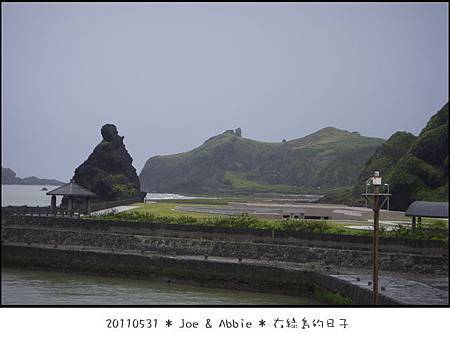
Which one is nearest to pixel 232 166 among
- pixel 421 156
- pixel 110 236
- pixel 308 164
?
pixel 308 164

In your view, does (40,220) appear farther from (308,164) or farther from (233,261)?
(308,164)

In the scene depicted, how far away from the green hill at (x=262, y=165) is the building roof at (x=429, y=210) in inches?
1315

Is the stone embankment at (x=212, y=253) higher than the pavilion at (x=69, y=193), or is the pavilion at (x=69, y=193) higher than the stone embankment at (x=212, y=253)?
the pavilion at (x=69, y=193)

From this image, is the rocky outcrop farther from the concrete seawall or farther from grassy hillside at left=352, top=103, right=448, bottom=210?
grassy hillside at left=352, top=103, right=448, bottom=210

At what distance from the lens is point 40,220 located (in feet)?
87.0

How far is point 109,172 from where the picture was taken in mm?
37844

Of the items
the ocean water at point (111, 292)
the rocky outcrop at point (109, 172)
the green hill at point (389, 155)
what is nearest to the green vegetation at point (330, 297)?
the ocean water at point (111, 292)

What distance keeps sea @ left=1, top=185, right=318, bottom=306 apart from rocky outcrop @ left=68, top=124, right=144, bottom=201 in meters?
14.2

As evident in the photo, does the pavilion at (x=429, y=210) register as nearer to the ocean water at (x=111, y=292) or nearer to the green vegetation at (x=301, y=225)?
the green vegetation at (x=301, y=225)

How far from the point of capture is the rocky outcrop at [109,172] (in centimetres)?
3569

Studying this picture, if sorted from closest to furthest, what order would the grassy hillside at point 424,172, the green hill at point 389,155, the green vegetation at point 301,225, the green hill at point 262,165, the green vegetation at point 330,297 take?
the green vegetation at point 330,297
the green vegetation at point 301,225
the grassy hillside at point 424,172
the green hill at point 389,155
the green hill at point 262,165

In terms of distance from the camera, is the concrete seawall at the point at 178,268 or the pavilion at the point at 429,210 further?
the pavilion at the point at 429,210

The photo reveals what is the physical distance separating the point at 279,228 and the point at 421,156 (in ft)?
61.6

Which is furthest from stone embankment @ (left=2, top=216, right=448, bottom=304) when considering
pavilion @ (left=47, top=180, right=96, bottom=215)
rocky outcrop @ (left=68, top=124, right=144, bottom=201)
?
rocky outcrop @ (left=68, top=124, right=144, bottom=201)
